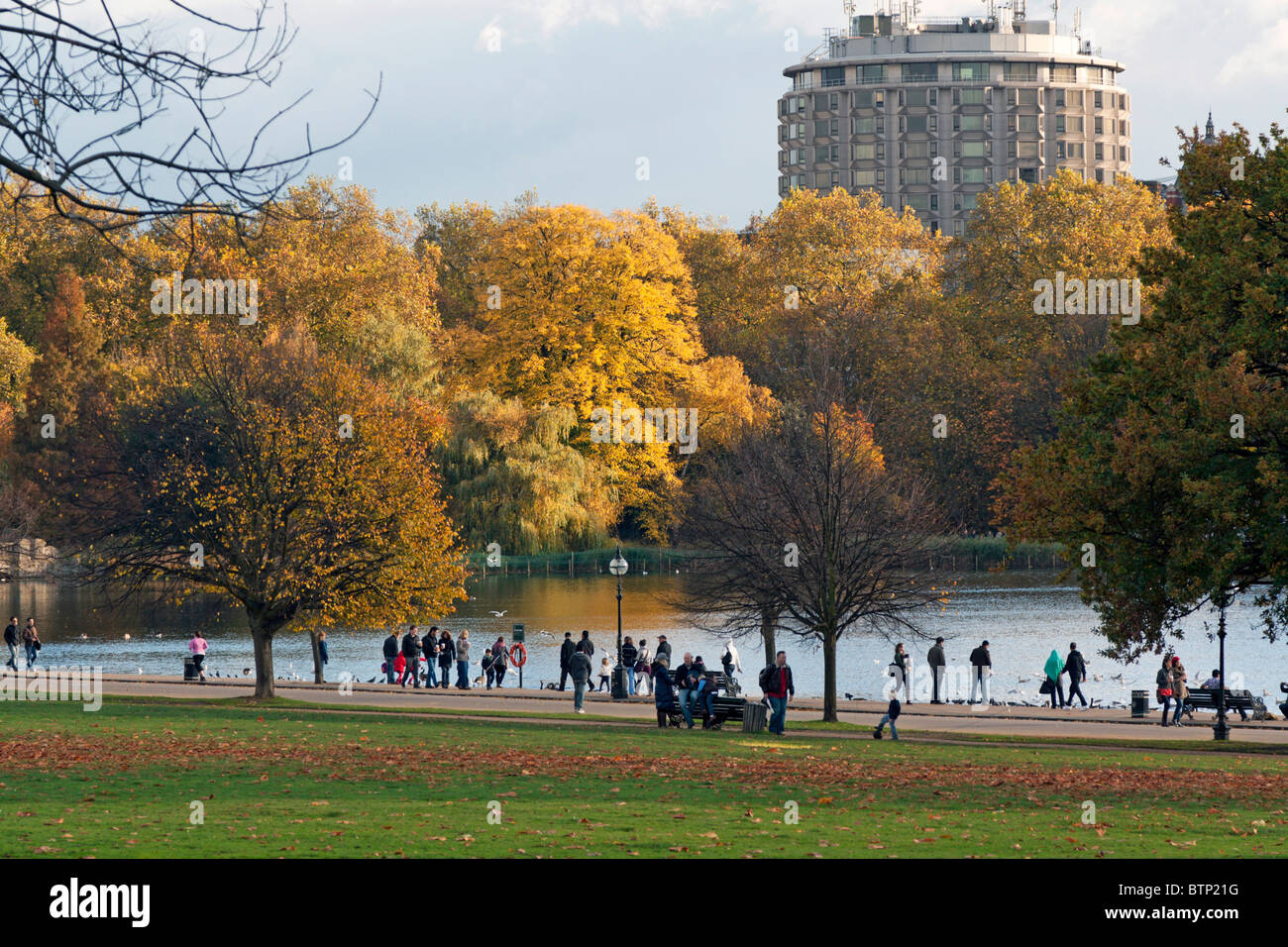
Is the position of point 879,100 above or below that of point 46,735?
above

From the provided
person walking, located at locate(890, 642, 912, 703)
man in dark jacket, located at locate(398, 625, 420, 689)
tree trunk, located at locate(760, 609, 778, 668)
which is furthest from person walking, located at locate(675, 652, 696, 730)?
man in dark jacket, located at locate(398, 625, 420, 689)

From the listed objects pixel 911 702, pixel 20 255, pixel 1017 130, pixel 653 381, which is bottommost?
pixel 911 702

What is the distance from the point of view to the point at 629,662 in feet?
132

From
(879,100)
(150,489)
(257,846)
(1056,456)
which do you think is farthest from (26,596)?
(879,100)

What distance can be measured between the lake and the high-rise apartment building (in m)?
106

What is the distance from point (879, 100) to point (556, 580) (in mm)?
111240

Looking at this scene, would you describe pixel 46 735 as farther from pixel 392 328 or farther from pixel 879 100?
pixel 879 100

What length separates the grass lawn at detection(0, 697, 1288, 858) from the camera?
12977mm

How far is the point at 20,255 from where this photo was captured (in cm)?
8319

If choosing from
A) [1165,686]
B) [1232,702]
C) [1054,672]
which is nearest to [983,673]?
[1054,672]

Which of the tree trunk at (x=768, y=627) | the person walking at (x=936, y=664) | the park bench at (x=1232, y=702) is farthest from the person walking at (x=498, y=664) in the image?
the park bench at (x=1232, y=702)

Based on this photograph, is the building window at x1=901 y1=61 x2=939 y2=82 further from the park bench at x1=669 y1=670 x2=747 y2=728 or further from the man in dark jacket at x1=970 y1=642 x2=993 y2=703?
the park bench at x1=669 y1=670 x2=747 y2=728

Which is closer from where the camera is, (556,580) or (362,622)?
(362,622)

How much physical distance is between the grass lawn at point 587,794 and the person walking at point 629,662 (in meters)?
12.5
